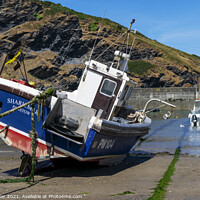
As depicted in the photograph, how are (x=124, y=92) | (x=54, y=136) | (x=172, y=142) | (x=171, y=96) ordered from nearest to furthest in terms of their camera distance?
(x=54, y=136), (x=124, y=92), (x=172, y=142), (x=171, y=96)

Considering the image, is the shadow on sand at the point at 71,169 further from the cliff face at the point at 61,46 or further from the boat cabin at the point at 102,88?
the cliff face at the point at 61,46

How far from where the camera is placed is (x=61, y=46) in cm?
6906

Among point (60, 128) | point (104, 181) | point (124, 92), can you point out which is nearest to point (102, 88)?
point (124, 92)

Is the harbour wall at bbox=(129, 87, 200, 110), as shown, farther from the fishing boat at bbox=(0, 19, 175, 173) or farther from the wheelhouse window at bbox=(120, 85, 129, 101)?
the fishing boat at bbox=(0, 19, 175, 173)

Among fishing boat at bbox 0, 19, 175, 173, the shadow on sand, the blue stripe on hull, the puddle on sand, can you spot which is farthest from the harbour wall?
the blue stripe on hull

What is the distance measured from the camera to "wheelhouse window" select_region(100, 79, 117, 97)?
10188mm

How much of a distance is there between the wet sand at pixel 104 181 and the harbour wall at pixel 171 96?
167ft

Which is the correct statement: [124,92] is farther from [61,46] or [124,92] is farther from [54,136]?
[61,46]

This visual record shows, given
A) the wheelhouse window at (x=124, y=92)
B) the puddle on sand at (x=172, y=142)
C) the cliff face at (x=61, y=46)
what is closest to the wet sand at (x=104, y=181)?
the wheelhouse window at (x=124, y=92)

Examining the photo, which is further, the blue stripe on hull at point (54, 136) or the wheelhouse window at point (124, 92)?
the wheelhouse window at point (124, 92)

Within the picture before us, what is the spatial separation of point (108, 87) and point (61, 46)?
60582 millimetres

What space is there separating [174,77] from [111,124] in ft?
238

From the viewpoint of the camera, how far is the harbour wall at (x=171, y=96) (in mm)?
62406

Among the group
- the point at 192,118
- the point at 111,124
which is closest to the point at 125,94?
the point at 111,124
